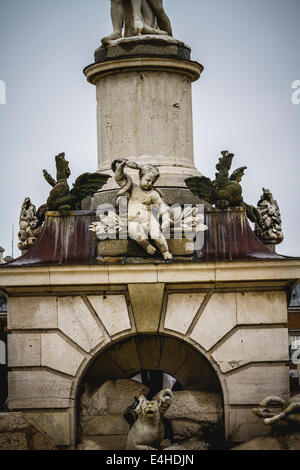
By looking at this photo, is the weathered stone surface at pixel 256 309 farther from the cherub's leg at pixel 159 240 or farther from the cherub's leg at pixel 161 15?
the cherub's leg at pixel 161 15

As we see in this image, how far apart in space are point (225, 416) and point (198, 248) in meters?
2.86

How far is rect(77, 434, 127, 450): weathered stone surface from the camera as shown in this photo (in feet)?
62.1

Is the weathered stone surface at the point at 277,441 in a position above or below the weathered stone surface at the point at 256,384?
below

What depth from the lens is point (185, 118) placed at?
21.5 m

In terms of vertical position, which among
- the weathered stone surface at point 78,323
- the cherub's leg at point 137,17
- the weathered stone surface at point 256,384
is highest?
the cherub's leg at point 137,17

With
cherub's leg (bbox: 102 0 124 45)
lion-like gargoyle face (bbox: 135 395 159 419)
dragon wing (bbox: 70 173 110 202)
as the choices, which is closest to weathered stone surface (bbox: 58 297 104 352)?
lion-like gargoyle face (bbox: 135 395 159 419)

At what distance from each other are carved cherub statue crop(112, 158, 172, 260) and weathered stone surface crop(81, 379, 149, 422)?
8.03ft

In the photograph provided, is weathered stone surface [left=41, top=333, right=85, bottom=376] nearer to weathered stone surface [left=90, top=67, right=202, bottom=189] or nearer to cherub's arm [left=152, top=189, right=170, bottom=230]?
cherub's arm [left=152, top=189, right=170, bottom=230]

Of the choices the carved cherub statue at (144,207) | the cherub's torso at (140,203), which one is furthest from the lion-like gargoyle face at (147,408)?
the cherub's torso at (140,203)

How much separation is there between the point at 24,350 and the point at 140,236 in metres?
2.77

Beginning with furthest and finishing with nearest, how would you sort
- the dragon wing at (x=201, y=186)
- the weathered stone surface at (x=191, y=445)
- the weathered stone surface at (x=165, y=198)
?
the weathered stone surface at (x=165, y=198)
the dragon wing at (x=201, y=186)
the weathered stone surface at (x=191, y=445)

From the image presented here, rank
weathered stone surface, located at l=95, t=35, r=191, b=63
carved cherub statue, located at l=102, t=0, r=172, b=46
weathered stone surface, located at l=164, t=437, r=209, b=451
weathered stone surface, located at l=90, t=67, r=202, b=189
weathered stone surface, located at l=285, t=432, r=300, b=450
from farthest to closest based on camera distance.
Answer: carved cherub statue, located at l=102, t=0, r=172, b=46
weathered stone surface, located at l=90, t=67, r=202, b=189
weathered stone surface, located at l=95, t=35, r=191, b=63
weathered stone surface, located at l=164, t=437, r=209, b=451
weathered stone surface, located at l=285, t=432, r=300, b=450

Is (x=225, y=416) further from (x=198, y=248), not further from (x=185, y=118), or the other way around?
(x=185, y=118)

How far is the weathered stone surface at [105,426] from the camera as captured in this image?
63.6 feet
